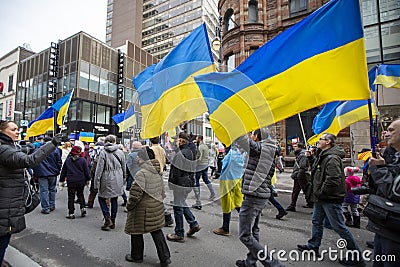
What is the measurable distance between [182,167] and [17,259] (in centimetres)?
273

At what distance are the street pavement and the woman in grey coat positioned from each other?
32cm

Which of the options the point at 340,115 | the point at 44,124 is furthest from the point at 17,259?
the point at 340,115

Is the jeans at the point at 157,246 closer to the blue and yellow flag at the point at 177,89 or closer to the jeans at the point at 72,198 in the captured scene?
the blue and yellow flag at the point at 177,89

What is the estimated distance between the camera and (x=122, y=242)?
3.86 metres

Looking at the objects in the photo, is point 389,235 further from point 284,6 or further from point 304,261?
point 284,6

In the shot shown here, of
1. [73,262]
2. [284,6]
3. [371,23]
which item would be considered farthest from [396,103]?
[73,262]

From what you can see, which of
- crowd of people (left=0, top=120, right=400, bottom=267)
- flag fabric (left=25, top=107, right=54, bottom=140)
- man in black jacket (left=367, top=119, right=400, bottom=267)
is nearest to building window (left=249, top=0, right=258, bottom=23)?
flag fabric (left=25, top=107, right=54, bottom=140)

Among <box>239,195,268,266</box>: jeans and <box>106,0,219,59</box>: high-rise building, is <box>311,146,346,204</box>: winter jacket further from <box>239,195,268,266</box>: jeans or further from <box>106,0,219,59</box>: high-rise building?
<box>106,0,219,59</box>: high-rise building

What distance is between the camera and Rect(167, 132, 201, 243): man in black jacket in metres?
3.85

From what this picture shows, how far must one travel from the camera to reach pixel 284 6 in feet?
54.4

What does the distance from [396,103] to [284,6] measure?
10145mm

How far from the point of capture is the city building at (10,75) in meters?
33.4

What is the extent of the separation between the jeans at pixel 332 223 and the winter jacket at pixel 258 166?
1054 mm

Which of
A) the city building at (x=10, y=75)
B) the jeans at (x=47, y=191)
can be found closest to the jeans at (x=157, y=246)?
the jeans at (x=47, y=191)
